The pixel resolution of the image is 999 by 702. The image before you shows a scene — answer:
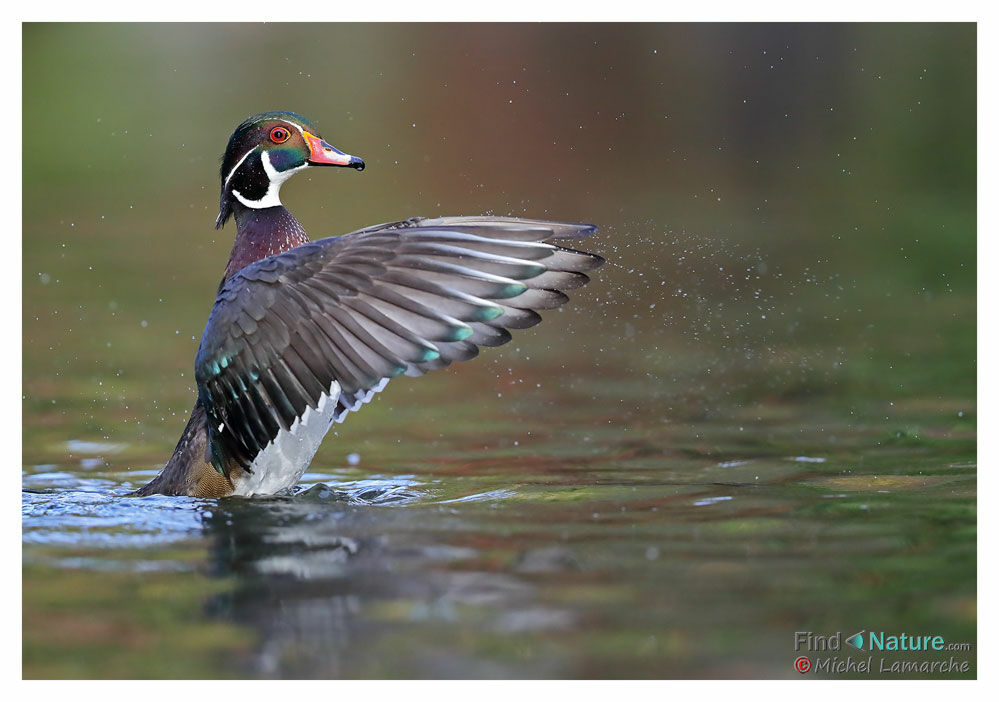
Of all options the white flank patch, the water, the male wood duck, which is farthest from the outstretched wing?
the water

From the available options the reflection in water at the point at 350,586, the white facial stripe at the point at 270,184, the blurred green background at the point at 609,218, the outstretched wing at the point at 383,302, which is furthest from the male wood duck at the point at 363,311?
the white facial stripe at the point at 270,184

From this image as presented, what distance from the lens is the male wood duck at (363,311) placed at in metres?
5.07

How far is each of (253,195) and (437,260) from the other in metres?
1.67

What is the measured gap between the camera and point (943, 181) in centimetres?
1261

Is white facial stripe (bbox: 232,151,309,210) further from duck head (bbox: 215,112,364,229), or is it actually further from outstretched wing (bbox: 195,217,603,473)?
outstretched wing (bbox: 195,217,603,473)

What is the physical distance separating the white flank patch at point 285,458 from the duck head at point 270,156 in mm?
1254

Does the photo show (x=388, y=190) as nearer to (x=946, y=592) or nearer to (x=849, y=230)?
(x=849, y=230)

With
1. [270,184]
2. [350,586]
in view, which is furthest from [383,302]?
[270,184]

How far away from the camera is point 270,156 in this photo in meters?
6.42

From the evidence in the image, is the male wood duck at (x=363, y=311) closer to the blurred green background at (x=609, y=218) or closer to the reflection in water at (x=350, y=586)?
the reflection in water at (x=350, y=586)

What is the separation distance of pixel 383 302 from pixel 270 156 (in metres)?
1.63

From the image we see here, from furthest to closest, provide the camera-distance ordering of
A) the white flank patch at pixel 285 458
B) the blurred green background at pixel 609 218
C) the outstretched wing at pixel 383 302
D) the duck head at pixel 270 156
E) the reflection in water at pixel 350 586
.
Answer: the blurred green background at pixel 609 218
the duck head at pixel 270 156
the white flank patch at pixel 285 458
the outstretched wing at pixel 383 302
the reflection in water at pixel 350 586

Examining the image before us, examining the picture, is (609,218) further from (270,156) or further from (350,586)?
(350,586)

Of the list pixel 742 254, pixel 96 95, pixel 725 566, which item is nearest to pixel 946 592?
pixel 725 566
